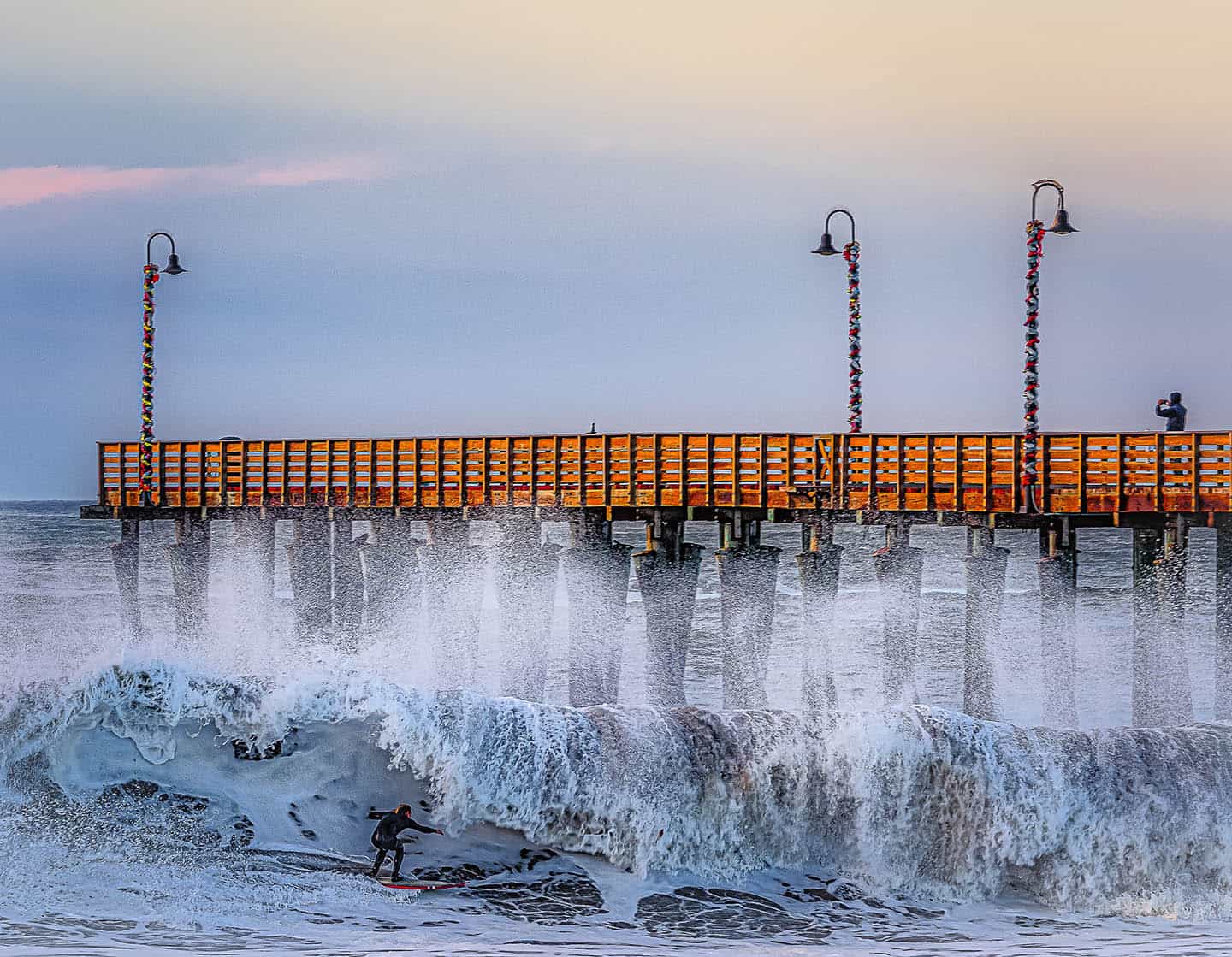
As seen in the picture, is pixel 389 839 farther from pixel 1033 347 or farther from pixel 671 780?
pixel 1033 347

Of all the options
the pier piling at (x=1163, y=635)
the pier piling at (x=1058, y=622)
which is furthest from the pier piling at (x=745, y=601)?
the pier piling at (x=1163, y=635)

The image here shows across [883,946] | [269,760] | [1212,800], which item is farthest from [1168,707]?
[269,760]

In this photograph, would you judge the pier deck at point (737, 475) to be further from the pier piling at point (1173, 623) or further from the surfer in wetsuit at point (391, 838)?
the surfer in wetsuit at point (391, 838)

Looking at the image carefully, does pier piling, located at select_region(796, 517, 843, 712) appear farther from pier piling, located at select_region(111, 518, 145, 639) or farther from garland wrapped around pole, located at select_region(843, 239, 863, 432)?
pier piling, located at select_region(111, 518, 145, 639)

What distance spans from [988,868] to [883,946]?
12.5 feet

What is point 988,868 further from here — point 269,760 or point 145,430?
point 145,430

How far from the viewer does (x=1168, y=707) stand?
91.8ft

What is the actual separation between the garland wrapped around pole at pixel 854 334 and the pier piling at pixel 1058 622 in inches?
230

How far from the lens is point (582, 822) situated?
22.9m

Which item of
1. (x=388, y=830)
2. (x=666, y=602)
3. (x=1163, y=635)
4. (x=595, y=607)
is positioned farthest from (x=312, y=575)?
(x=1163, y=635)

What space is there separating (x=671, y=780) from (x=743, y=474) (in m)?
8.79

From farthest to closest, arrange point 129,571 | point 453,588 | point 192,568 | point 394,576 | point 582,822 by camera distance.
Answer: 1. point 129,571
2. point 192,568
3. point 394,576
4. point 453,588
5. point 582,822

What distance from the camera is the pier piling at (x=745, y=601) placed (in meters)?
30.8

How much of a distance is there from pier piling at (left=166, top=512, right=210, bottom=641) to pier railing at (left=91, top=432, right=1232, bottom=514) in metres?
1.66
